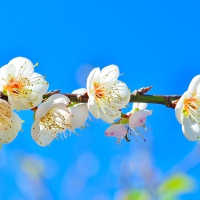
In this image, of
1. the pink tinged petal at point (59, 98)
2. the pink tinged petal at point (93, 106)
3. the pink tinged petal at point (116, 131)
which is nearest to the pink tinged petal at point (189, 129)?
the pink tinged petal at point (116, 131)

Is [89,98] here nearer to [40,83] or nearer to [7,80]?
[40,83]

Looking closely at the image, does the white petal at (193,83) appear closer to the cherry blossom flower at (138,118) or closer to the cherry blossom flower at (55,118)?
the cherry blossom flower at (138,118)

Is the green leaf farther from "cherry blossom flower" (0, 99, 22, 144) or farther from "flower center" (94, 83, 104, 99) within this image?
"cherry blossom flower" (0, 99, 22, 144)

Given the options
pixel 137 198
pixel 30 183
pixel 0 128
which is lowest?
pixel 0 128

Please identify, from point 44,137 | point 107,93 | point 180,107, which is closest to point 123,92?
point 107,93

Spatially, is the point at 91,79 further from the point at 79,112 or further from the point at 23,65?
the point at 23,65

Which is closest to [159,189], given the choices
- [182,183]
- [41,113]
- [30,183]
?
[182,183]
